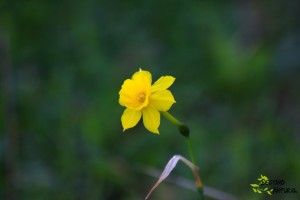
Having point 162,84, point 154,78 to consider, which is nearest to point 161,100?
point 162,84

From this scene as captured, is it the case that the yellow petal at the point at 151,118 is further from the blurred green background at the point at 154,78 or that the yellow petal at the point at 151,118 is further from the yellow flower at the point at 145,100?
the blurred green background at the point at 154,78

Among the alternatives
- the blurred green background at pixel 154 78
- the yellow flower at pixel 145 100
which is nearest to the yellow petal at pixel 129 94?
the yellow flower at pixel 145 100

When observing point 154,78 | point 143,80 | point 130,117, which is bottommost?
point 130,117

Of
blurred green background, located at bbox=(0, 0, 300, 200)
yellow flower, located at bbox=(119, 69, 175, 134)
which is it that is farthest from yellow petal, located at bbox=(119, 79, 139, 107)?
blurred green background, located at bbox=(0, 0, 300, 200)

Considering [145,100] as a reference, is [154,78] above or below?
above

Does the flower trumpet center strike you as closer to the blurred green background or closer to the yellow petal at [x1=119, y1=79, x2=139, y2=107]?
the yellow petal at [x1=119, y1=79, x2=139, y2=107]

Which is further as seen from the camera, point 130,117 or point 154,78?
point 154,78

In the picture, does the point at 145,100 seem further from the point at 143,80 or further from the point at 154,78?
the point at 154,78
